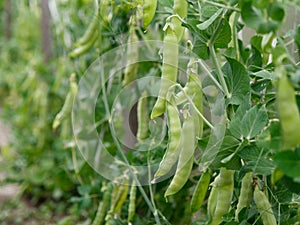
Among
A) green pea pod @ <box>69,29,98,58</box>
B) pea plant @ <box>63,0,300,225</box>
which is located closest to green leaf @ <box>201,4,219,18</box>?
pea plant @ <box>63,0,300,225</box>

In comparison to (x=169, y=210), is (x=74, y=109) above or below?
above

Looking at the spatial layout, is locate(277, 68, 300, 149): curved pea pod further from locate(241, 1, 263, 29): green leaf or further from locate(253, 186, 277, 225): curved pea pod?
locate(253, 186, 277, 225): curved pea pod

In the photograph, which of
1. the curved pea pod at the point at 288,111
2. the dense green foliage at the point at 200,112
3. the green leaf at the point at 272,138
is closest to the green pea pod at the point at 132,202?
the dense green foliage at the point at 200,112

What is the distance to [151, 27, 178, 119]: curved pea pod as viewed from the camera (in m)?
0.94

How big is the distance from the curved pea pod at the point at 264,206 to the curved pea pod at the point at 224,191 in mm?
71

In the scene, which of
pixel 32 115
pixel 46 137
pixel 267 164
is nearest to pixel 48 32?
pixel 32 115

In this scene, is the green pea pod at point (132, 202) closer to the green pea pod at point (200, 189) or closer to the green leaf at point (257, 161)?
the green pea pod at point (200, 189)

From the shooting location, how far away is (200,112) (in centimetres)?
99

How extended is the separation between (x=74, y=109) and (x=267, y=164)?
1.28 m

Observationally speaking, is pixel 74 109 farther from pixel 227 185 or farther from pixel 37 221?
pixel 227 185

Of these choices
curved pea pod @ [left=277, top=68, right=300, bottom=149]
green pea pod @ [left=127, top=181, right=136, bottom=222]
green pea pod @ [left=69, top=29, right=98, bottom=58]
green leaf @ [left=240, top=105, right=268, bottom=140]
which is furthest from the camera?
green pea pod @ [left=69, top=29, right=98, bottom=58]

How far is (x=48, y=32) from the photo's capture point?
331 centimetres

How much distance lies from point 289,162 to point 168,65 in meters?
0.35

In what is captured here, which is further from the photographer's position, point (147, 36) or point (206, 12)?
point (147, 36)
